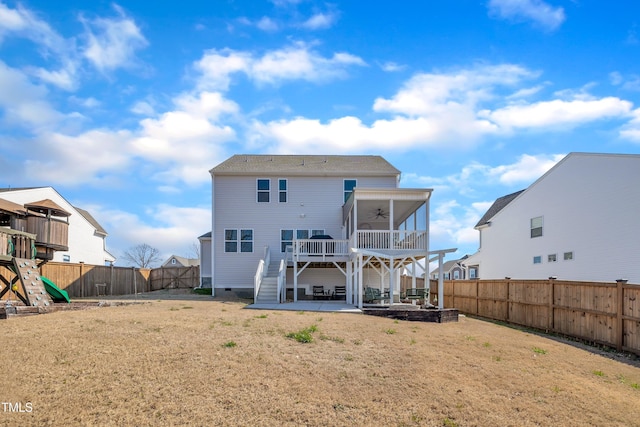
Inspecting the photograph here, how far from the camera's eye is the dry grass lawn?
551 cm

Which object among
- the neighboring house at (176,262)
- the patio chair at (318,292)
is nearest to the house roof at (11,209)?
the patio chair at (318,292)

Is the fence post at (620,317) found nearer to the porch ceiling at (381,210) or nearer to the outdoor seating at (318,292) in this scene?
the porch ceiling at (381,210)

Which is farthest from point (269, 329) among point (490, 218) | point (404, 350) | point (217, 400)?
point (490, 218)

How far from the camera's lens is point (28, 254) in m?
16.1

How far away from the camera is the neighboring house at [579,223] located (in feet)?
56.9

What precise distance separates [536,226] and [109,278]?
933 inches

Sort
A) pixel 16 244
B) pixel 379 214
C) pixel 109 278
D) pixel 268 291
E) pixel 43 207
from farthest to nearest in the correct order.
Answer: pixel 109 278 → pixel 379 214 → pixel 43 207 → pixel 268 291 → pixel 16 244

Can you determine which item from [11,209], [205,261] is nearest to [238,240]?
[205,261]

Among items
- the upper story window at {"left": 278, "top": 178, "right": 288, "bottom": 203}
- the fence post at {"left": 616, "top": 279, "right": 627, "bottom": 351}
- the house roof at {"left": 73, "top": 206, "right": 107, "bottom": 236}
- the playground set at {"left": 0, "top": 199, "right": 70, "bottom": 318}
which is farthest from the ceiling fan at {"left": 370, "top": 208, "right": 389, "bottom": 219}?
the house roof at {"left": 73, "top": 206, "right": 107, "bottom": 236}

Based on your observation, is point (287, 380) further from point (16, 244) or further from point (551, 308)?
point (16, 244)

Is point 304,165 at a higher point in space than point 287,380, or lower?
higher

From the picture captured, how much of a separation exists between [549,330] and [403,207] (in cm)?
764

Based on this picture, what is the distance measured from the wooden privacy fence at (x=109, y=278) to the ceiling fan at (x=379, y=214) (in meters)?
14.2

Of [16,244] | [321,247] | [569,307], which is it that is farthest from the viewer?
[321,247]
